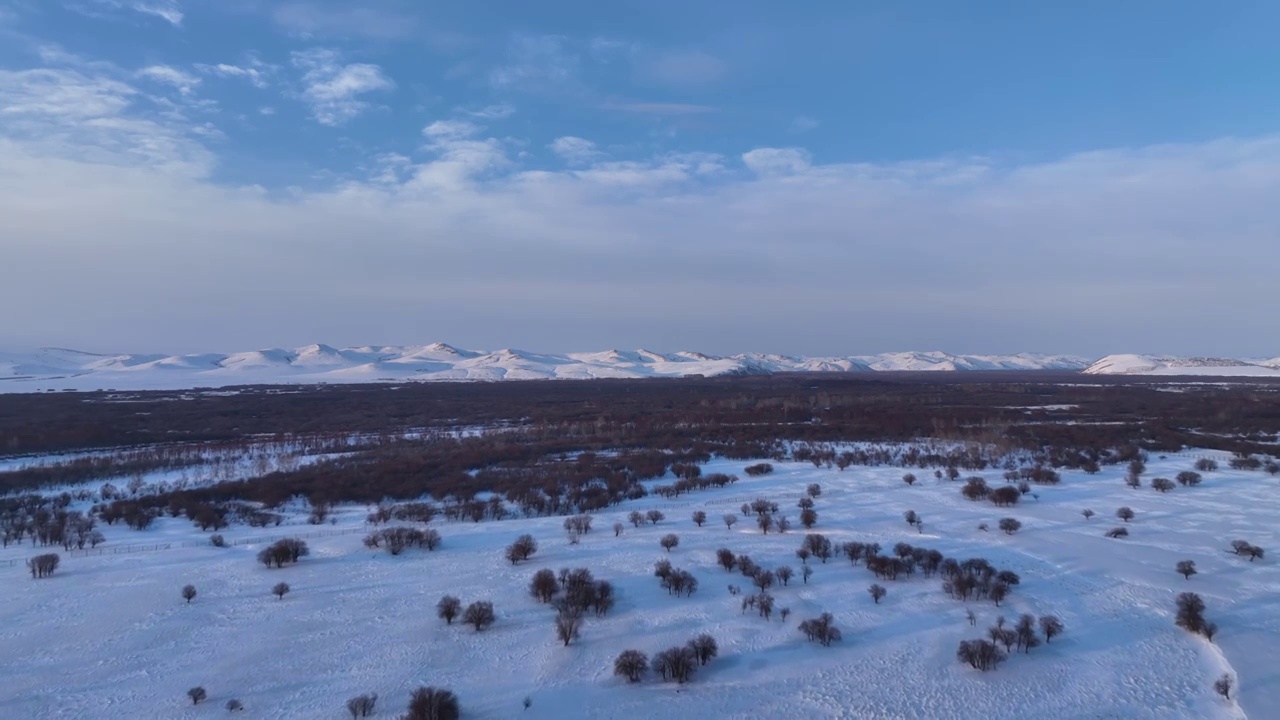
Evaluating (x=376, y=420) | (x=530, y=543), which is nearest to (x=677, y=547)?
(x=530, y=543)

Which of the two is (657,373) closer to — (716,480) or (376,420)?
(376,420)

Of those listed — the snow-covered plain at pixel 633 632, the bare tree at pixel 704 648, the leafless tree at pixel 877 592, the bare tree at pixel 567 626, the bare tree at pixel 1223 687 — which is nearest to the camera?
the snow-covered plain at pixel 633 632

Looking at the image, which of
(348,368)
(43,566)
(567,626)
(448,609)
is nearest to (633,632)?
(567,626)

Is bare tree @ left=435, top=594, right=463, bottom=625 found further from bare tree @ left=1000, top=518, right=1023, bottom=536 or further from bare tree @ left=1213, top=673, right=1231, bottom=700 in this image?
bare tree @ left=1000, top=518, right=1023, bottom=536

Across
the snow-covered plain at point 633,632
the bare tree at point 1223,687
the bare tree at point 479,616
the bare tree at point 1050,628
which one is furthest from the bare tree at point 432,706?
the bare tree at point 1223,687

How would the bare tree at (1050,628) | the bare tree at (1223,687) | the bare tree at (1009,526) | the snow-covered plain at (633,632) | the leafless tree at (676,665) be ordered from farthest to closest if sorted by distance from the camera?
1. the bare tree at (1009,526)
2. the bare tree at (1050,628)
3. the leafless tree at (676,665)
4. the bare tree at (1223,687)
5. the snow-covered plain at (633,632)

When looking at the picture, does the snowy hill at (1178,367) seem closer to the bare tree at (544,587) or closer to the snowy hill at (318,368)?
the snowy hill at (318,368)
